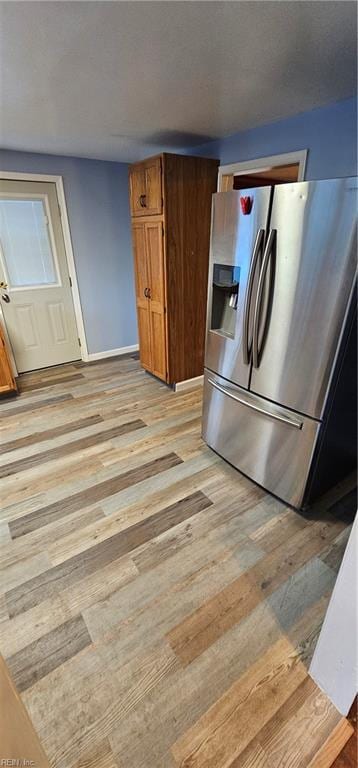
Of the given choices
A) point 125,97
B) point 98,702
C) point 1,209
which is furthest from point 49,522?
point 1,209

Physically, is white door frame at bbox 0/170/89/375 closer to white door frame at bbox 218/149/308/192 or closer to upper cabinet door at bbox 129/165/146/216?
upper cabinet door at bbox 129/165/146/216

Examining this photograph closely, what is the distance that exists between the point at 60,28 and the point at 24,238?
2.56 metres

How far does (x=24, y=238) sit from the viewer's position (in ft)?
11.5

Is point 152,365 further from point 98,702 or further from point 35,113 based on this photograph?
point 98,702

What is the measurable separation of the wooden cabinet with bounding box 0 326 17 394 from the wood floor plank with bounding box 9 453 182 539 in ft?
5.46

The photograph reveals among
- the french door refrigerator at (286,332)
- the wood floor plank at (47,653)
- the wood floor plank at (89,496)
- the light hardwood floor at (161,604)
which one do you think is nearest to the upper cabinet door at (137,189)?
the french door refrigerator at (286,332)

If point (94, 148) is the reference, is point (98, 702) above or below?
below

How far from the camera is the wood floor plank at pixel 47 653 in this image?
125cm

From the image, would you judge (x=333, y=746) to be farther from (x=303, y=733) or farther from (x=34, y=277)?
(x=34, y=277)

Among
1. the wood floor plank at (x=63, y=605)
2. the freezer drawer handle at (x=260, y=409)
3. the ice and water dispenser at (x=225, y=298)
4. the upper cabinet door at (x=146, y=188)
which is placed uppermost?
the upper cabinet door at (x=146, y=188)

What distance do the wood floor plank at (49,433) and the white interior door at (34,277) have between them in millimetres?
1465

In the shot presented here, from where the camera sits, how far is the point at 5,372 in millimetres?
3201

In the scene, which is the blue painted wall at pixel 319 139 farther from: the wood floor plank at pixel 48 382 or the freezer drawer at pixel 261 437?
the wood floor plank at pixel 48 382

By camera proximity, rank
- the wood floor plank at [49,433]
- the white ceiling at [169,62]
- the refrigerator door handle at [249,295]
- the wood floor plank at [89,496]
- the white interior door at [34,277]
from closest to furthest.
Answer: the white ceiling at [169,62]
the refrigerator door handle at [249,295]
the wood floor plank at [89,496]
the wood floor plank at [49,433]
the white interior door at [34,277]
